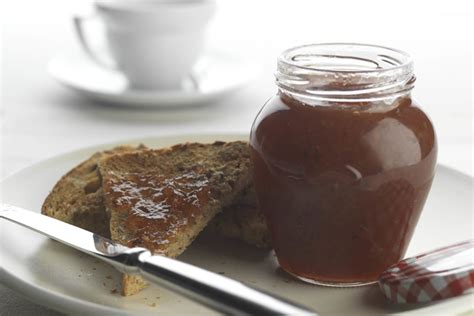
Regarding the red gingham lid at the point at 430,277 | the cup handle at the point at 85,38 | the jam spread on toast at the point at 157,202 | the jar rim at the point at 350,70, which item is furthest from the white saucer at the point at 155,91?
the red gingham lid at the point at 430,277

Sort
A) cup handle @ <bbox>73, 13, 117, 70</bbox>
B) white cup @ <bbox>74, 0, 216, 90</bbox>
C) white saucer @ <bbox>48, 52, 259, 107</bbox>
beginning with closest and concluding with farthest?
white saucer @ <bbox>48, 52, 259, 107</bbox>
white cup @ <bbox>74, 0, 216, 90</bbox>
cup handle @ <bbox>73, 13, 117, 70</bbox>

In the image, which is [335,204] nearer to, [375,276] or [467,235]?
[375,276]

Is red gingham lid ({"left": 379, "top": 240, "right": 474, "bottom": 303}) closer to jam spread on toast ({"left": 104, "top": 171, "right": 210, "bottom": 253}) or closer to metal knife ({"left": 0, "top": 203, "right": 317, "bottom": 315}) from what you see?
metal knife ({"left": 0, "top": 203, "right": 317, "bottom": 315})

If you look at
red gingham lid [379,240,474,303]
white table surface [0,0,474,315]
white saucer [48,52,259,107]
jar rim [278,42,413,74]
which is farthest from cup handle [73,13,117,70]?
red gingham lid [379,240,474,303]

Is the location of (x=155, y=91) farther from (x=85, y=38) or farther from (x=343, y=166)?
(x=343, y=166)

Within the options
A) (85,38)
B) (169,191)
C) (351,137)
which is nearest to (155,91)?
(85,38)

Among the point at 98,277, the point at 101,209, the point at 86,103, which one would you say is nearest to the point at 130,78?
the point at 86,103
